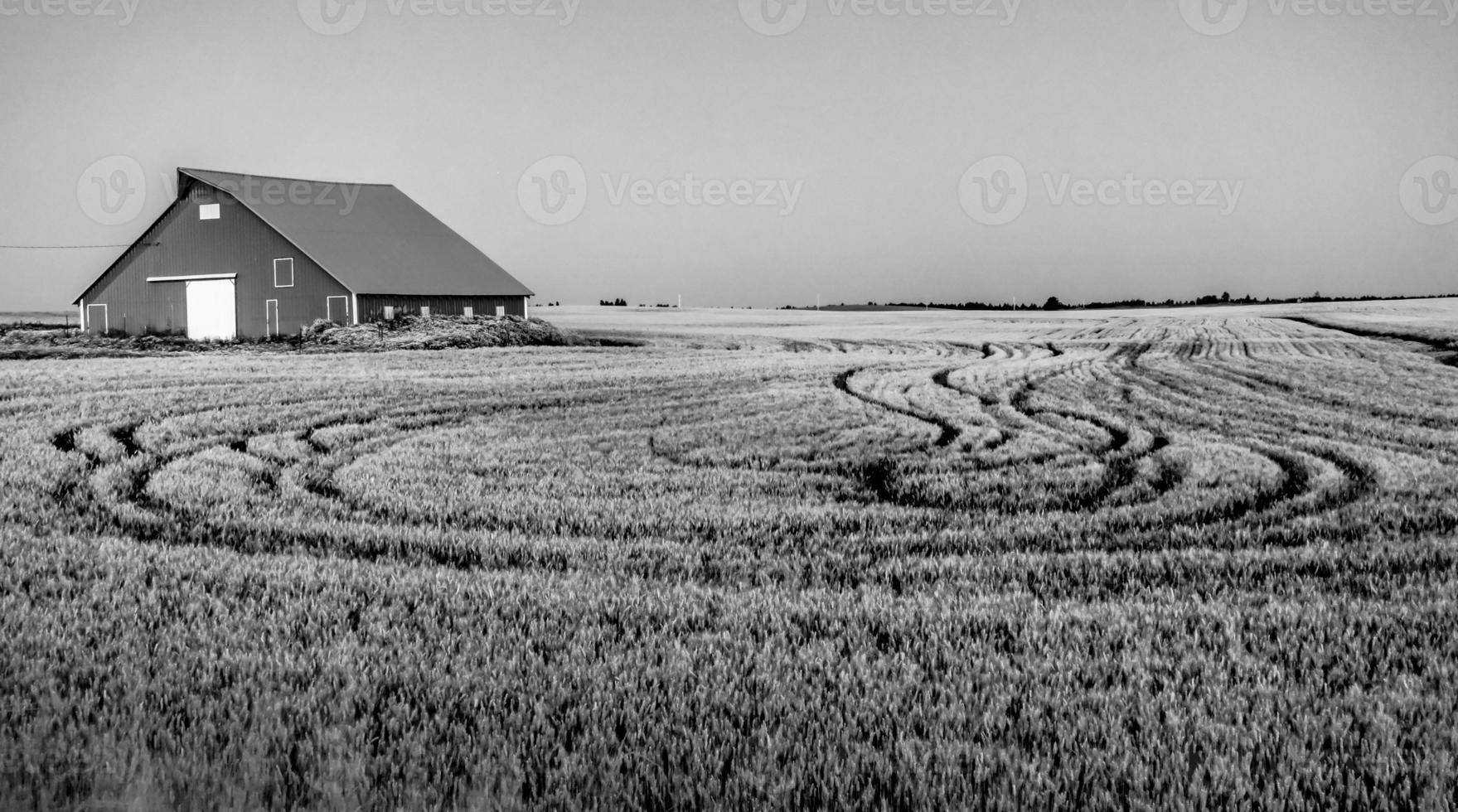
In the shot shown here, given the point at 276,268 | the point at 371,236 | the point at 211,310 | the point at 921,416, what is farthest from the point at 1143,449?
the point at 211,310

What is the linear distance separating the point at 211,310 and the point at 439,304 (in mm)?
8476

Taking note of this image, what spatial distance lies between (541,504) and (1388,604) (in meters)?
6.43

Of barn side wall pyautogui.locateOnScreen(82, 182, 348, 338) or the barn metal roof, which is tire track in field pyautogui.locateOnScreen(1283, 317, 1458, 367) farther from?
barn side wall pyautogui.locateOnScreen(82, 182, 348, 338)

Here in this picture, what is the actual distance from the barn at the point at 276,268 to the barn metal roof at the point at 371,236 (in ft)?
0.18

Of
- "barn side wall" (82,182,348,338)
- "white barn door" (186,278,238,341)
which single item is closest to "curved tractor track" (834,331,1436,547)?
"barn side wall" (82,182,348,338)

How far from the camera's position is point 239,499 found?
32.2ft

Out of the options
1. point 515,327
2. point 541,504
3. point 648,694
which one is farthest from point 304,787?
point 515,327

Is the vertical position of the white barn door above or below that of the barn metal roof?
below

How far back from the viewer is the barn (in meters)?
39.8

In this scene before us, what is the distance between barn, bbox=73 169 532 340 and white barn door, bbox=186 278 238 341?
0.15ft

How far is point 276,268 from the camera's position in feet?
132

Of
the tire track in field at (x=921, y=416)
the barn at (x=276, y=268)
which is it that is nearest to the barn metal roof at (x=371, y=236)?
the barn at (x=276, y=268)

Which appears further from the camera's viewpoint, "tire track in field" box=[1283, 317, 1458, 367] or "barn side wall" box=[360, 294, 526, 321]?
"barn side wall" box=[360, 294, 526, 321]

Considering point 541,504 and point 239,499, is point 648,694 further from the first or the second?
point 239,499
